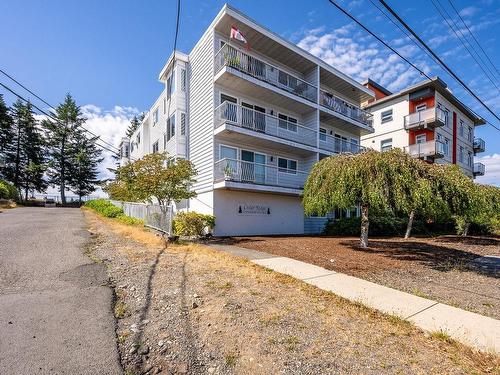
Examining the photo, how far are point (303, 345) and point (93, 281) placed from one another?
14.9ft

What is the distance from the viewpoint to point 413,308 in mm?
4805

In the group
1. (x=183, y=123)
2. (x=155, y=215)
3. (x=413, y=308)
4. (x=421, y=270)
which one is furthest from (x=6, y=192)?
(x=413, y=308)

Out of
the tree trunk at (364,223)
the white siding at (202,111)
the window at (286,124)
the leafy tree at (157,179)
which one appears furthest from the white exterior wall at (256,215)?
the tree trunk at (364,223)

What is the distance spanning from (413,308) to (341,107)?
1944 centimetres

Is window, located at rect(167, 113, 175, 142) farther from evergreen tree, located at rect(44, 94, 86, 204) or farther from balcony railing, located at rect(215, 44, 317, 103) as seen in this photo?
evergreen tree, located at rect(44, 94, 86, 204)

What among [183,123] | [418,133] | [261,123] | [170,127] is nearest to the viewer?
[261,123]

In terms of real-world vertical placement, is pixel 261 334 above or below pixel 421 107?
below

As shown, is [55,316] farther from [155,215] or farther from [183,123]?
[183,123]

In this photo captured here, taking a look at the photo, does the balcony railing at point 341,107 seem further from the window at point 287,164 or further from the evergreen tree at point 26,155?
the evergreen tree at point 26,155

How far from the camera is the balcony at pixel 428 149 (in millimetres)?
25938

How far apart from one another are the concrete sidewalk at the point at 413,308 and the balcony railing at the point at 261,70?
39.5 ft

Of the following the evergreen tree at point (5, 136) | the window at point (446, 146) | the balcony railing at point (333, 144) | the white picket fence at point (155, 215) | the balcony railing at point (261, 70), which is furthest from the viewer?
Answer: the evergreen tree at point (5, 136)

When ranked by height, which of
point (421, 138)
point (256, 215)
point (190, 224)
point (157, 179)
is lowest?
point (190, 224)

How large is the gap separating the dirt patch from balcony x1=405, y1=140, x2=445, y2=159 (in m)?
26.3
